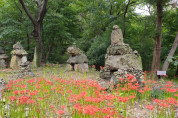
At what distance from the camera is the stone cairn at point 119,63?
666cm

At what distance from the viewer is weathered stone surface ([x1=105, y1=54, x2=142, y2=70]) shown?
7.04 meters

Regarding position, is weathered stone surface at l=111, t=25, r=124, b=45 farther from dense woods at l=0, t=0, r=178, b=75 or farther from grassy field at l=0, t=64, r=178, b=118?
dense woods at l=0, t=0, r=178, b=75

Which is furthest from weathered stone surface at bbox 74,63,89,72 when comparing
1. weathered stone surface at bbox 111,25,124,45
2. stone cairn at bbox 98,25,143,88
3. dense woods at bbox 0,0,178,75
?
weathered stone surface at bbox 111,25,124,45

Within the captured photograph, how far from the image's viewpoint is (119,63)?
7379 millimetres

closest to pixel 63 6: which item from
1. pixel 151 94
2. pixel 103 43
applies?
pixel 103 43

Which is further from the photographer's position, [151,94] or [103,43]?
[103,43]

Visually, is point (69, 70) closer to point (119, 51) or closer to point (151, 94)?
point (119, 51)

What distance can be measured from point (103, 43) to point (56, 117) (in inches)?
409

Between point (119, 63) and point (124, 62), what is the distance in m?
0.28

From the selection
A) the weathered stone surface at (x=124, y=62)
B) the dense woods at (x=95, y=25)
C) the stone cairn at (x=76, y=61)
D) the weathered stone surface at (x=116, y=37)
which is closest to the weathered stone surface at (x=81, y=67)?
the stone cairn at (x=76, y=61)

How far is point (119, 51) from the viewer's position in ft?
24.9

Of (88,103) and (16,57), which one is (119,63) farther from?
(16,57)

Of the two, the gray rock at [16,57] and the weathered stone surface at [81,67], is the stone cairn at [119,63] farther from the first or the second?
the gray rock at [16,57]

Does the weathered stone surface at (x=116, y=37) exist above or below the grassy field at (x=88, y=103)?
above
